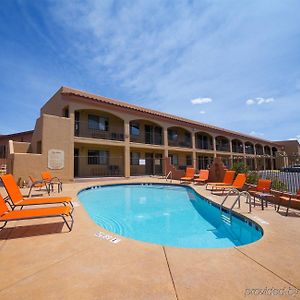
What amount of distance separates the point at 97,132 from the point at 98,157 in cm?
246

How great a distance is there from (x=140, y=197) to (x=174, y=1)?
30.5 feet

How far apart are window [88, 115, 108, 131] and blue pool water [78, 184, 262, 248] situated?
1044 cm

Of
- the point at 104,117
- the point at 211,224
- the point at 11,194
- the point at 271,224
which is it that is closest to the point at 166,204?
the point at 211,224

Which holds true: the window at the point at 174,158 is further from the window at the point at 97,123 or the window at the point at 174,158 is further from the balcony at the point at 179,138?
the window at the point at 97,123

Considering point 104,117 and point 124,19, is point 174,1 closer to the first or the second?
A: point 124,19

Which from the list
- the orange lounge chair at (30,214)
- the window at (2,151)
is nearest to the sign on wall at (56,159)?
the orange lounge chair at (30,214)

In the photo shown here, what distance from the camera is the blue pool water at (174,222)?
536cm

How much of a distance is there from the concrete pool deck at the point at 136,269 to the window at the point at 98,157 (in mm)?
15647

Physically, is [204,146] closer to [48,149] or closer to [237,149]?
[237,149]

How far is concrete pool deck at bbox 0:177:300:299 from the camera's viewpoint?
7.48 ft

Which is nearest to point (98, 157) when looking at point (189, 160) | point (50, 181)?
point (50, 181)

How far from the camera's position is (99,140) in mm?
17922

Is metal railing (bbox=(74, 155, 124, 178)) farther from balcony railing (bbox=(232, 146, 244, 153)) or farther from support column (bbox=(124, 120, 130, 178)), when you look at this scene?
balcony railing (bbox=(232, 146, 244, 153))

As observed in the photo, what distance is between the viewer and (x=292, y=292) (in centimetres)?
229
